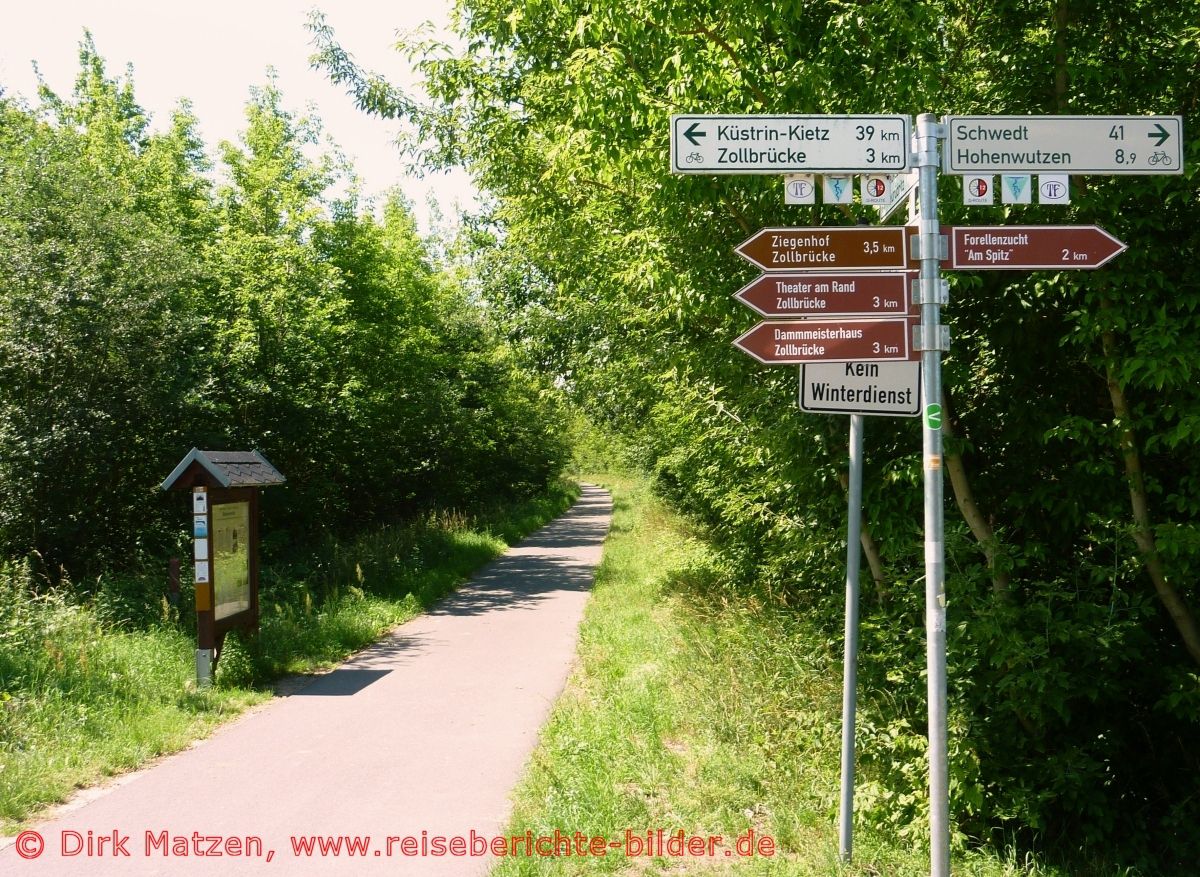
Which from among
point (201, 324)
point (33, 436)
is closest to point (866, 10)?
point (33, 436)

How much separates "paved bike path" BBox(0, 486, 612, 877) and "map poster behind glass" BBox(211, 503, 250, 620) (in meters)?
1.20

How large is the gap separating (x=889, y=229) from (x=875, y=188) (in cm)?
19

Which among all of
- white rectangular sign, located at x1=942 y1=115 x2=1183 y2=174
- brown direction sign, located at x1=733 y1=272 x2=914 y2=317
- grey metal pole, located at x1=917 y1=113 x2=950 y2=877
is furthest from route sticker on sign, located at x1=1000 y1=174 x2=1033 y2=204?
brown direction sign, located at x1=733 y1=272 x2=914 y2=317

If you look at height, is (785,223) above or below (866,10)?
below

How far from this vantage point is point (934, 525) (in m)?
3.60

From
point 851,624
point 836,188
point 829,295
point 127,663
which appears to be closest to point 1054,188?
point 836,188

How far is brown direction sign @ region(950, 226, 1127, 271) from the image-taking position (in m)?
3.85

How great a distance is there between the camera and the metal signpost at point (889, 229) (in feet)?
Answer: 12.6

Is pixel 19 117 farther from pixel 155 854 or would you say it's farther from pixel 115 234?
pixel 155 854

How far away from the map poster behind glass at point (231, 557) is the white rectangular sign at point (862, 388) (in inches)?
270

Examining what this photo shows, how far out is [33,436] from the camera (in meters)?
12.0

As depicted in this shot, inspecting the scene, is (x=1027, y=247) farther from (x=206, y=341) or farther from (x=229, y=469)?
(x=206, y=341)

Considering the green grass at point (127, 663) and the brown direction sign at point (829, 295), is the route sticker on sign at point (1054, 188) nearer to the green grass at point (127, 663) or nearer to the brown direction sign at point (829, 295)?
the brown direction sign at point (829, 295)

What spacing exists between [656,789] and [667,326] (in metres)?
3.75
